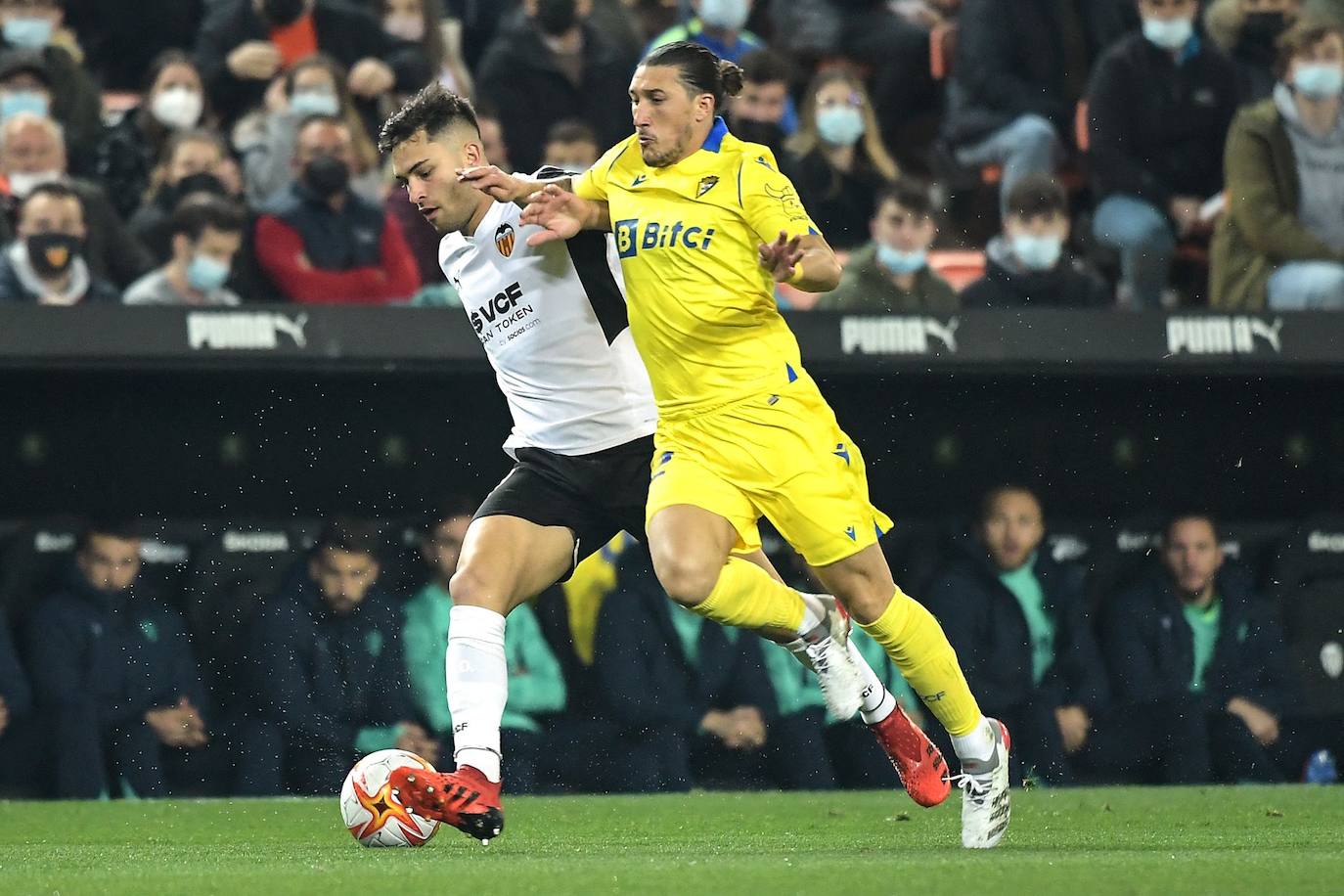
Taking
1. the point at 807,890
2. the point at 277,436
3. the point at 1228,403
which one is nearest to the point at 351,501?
the point at 277,436

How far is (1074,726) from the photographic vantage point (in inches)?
363

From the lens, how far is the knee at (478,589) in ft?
18.7

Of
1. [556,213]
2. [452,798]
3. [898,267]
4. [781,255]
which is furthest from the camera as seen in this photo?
[898,267]

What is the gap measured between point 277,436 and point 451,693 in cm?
395

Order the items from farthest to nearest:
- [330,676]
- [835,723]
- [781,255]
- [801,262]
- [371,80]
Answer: [371,80], [835,723], [330,676], [801,262], [781,255]

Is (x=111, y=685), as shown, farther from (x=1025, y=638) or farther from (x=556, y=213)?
(x=556, y=213)

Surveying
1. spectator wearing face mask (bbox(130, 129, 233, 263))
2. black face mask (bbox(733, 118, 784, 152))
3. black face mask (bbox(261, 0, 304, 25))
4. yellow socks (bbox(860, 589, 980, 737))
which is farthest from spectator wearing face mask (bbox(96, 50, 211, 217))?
yellow socks (bbox(860, 589, 980, 737))

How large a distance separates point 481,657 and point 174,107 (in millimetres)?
4533

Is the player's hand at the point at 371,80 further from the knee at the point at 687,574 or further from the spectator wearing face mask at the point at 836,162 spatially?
the knee at the point at 687,574

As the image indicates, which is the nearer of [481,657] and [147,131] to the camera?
[481,657]

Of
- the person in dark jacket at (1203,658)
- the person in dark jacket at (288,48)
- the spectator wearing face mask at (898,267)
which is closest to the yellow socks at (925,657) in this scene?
the spectator wearing face mask at (898,267)

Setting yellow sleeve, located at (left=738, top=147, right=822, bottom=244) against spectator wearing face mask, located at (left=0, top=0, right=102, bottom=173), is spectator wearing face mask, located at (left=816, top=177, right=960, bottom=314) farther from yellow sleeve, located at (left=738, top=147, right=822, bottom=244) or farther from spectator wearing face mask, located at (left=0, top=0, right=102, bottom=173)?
yellow sleeve, located at (left=738, top=147, right=822, bottom=244)

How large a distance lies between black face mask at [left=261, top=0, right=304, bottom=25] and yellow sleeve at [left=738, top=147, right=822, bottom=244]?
483 cm

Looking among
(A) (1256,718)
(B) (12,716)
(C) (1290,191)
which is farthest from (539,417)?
(C) (1290,191)
